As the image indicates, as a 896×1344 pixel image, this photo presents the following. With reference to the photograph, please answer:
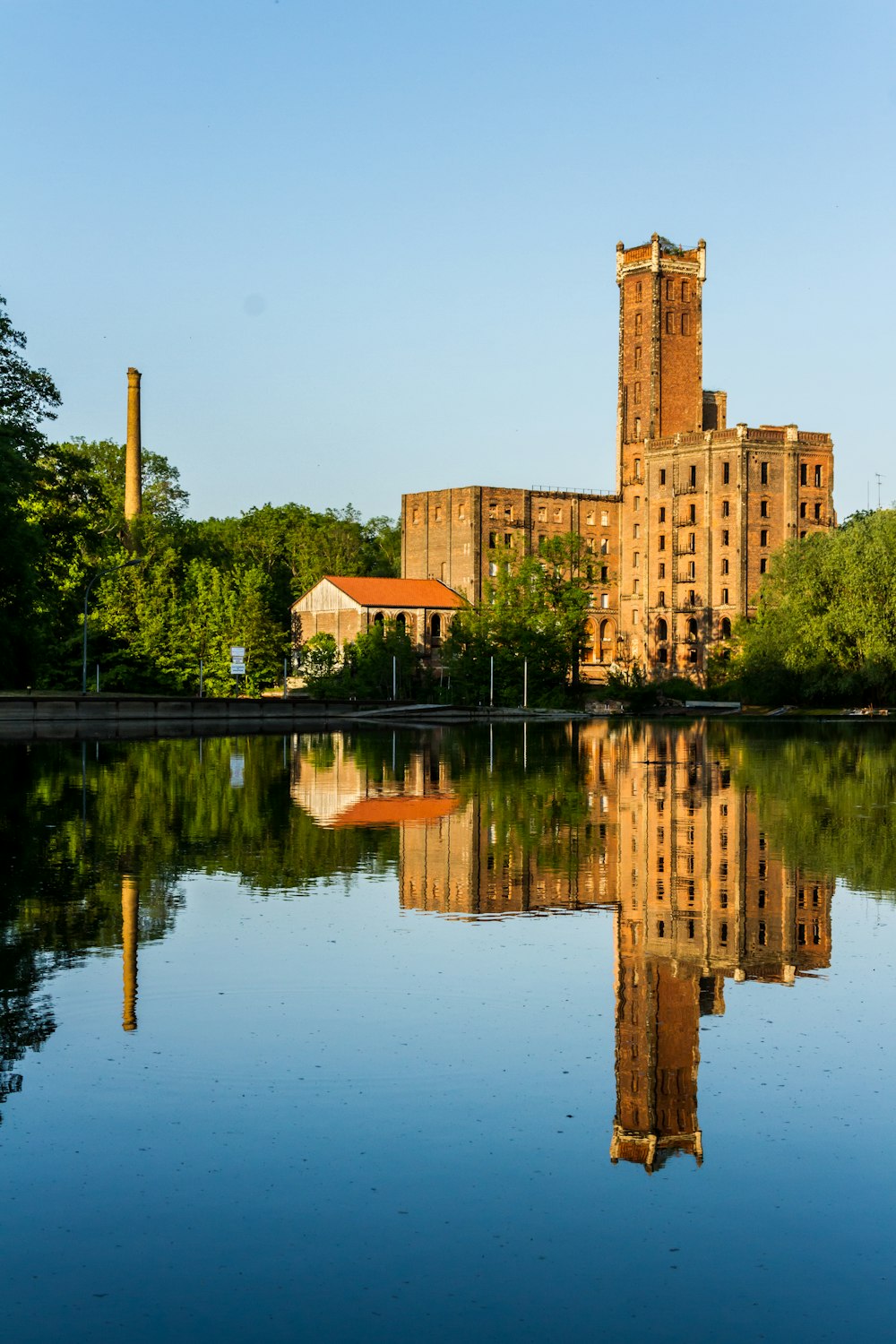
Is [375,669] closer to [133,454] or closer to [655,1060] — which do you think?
[133,454]

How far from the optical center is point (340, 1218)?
6.32 m

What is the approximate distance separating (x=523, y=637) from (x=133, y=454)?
3222 cm

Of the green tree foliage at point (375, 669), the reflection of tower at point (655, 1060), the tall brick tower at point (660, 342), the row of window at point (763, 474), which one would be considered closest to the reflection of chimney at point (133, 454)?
the green tree foliage at point (375, 669)

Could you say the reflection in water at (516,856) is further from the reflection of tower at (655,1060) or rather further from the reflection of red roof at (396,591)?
the reflection of red roof at (396,591)

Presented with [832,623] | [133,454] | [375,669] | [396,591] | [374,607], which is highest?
[133,454]

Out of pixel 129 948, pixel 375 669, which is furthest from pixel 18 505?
pixel 375 669

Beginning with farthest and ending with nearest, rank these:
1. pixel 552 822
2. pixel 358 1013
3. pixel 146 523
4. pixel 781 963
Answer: pixel 146 523, pixel 552 822, pixel 781 963, pixel 358 1013

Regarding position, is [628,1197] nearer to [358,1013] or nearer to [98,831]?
[358,1013]

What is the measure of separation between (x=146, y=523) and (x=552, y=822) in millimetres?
82708

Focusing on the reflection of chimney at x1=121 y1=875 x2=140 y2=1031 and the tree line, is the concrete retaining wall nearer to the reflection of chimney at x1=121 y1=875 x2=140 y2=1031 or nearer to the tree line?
the tree line

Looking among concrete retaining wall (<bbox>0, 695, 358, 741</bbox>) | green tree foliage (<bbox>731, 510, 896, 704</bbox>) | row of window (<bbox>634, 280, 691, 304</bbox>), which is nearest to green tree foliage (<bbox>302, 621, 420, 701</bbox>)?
concrete retaining wall (<bbox>0, 695, 358, 741</bbox>)

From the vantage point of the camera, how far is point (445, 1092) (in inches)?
319

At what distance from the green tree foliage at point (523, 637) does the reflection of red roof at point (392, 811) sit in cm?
6402

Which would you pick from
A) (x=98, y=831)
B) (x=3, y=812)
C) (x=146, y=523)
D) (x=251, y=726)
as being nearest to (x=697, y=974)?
(x=98, y=831)
